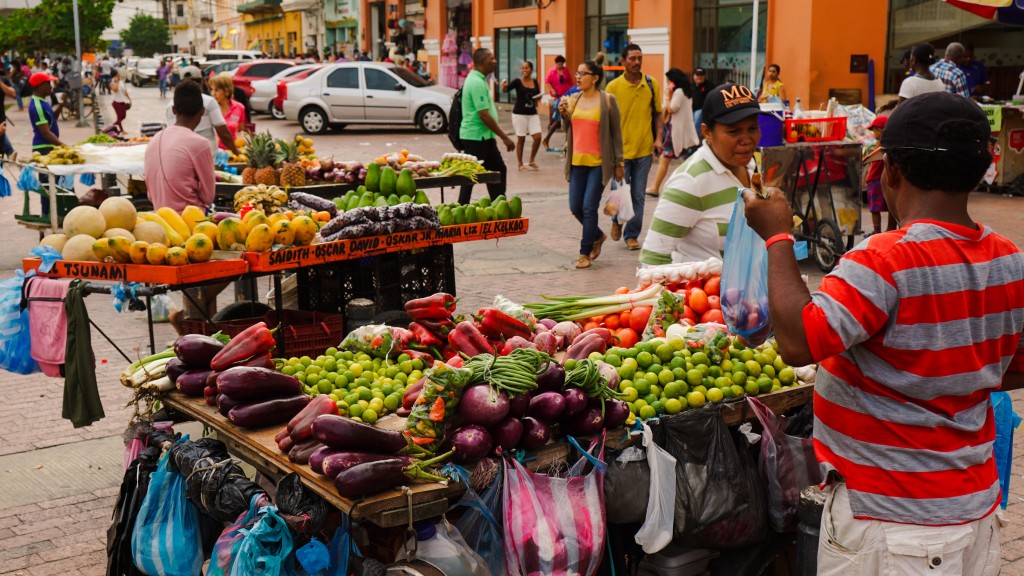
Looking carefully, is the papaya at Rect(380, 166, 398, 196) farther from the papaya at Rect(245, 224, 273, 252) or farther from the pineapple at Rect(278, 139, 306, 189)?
the papaya at Rect(245, 224, 273, 252)

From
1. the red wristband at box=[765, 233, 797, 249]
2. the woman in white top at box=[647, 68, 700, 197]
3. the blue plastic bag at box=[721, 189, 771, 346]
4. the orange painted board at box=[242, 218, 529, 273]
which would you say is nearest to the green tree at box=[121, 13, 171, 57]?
the woman in white top at box=[647, 68, 700, 197]

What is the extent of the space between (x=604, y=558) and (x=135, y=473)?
1.84 m

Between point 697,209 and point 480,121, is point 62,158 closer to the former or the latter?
point 480,121

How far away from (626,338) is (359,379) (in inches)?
49.8

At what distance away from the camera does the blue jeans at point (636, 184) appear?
36.6 ft

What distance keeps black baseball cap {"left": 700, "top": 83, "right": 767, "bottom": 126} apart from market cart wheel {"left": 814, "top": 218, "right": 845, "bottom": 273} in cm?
582

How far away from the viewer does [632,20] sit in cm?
2309

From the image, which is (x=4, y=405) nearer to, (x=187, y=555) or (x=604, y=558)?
(x=187, y=555)

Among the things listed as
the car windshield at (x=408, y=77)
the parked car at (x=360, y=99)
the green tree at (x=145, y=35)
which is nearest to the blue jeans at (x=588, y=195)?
the parked car at (x=360, y=99)

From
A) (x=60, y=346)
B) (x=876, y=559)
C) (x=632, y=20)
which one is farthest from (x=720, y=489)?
(x=632, y=20)

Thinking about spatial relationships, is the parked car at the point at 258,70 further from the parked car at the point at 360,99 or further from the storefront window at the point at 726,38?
the storefront window at the point at 726,38

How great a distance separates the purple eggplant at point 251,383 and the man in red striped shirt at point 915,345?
6.45 feet

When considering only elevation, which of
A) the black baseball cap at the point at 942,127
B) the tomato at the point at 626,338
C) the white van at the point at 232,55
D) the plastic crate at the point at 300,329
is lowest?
the plastic crate at the point at 300,329

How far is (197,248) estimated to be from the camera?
5.61 metres
